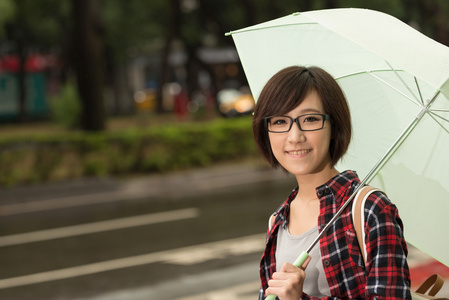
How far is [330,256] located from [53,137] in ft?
46.2

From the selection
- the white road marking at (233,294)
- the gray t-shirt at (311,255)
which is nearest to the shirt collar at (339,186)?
the gray t-shirt at (311,255)

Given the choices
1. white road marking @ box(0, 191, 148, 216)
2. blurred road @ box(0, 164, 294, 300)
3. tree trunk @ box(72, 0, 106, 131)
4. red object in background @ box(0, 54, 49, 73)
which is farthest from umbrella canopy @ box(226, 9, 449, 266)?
red object in background @ box(0, 54, 49, 73)

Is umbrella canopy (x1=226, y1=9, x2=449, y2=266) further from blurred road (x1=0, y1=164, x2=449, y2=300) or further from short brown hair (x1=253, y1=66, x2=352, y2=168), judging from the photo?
blurred road (x1=0, y1=164, x2=449, y2=300)

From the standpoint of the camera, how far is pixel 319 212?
7.75ft

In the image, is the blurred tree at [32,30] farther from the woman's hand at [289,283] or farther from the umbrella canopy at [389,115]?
the woman's hand at [289,283]

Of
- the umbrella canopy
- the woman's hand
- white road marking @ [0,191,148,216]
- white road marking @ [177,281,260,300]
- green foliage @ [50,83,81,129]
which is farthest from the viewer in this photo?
green foliage @ [50,83,81,129]

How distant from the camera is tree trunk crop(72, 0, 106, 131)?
17.6 metres

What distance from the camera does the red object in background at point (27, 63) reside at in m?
41.3

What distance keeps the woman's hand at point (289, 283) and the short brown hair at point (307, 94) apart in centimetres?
40

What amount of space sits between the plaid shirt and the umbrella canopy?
0.32 m

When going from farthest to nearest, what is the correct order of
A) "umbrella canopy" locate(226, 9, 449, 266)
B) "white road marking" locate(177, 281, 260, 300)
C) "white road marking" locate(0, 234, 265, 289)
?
"white road marking" locate(0, 234, 265, 289)
"white road marking" locate(177, 281, 260, 300)
"umbrella canopy" locate(226, 9, 449, 266)

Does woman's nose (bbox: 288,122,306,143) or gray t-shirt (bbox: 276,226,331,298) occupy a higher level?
woman's nose (bbox: 288,122,306,143)

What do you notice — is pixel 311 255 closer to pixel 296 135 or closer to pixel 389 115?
pixel 296 135

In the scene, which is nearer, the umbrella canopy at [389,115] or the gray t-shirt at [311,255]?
the gray t-shirt at [311,255]
